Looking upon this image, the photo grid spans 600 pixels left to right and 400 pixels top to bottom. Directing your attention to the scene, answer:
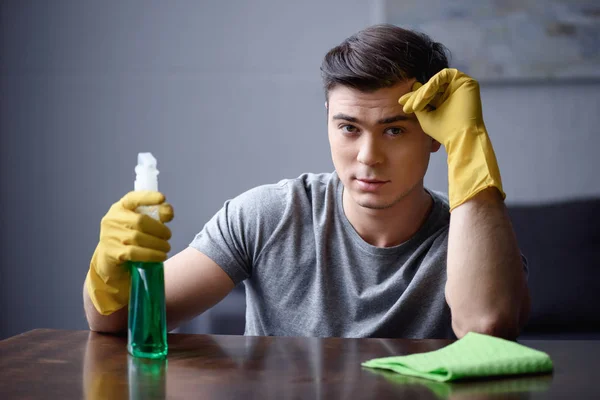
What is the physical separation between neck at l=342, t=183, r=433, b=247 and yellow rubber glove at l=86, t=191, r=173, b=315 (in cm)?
55

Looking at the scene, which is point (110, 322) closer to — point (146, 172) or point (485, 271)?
point (146, 172)

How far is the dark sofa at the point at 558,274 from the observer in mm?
2166

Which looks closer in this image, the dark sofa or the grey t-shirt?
the grey t-shirt

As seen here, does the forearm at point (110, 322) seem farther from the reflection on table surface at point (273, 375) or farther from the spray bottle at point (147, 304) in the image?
the spray bottle at point (147, 304)

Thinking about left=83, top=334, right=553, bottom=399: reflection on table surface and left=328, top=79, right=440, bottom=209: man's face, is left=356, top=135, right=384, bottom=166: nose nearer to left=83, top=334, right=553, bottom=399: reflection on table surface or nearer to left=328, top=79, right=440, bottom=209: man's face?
left=328, top=79, right=440, bottom=209: man's face

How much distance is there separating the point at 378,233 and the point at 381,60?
0.36 m

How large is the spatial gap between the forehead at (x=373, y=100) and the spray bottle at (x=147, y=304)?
540 mm

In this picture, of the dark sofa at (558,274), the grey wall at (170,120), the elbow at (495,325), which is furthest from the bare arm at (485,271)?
the grey wall at (170,120)

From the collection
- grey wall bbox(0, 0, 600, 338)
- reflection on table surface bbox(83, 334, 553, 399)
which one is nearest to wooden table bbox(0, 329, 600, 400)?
reflection on table surface bbox(83, 334, 553, 399)

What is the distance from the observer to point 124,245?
0.99m

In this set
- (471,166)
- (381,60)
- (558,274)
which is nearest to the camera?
(471,166)

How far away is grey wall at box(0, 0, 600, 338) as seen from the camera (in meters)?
2.50

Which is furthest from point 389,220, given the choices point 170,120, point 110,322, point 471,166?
point 170,120

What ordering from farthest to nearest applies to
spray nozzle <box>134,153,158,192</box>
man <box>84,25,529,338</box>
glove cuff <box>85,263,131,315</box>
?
1. man <box>84,25,529,338</box>
2. glove cuff <box>85,263,131,315</box>
3. spray nozzle <box>134,153,158,192</box>
